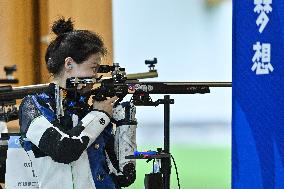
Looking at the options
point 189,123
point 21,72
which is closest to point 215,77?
point 189,123

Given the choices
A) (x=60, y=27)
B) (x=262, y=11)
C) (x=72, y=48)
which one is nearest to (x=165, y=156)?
(x=72, y=48)

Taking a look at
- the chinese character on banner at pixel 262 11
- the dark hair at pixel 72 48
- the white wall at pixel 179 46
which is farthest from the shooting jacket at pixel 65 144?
the white wall at pixel 179 46

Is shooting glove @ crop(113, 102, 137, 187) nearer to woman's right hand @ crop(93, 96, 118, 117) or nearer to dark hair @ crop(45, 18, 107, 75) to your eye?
woman's right hand @ crop(93, 96, 118, 117)

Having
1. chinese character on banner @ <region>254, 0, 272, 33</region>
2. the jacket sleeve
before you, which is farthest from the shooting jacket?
chinese character on banner @ <region>254, 0, 272, 33</region>

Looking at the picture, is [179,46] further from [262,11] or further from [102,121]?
[262,11]

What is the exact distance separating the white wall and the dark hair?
290 centimetres

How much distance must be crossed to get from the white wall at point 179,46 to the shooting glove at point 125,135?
2.97 m

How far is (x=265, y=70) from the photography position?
167 centimetres

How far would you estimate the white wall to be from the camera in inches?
215

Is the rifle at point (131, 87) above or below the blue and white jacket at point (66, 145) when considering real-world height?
above

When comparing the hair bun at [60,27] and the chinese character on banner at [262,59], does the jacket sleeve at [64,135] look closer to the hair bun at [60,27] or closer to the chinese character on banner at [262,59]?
the hair bun at [60,27]

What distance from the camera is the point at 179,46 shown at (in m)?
5.73

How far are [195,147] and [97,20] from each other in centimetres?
174

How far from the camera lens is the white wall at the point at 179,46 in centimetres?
547
